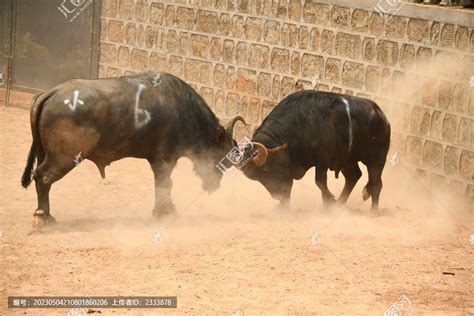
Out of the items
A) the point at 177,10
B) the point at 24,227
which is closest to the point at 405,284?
the point at 24,227

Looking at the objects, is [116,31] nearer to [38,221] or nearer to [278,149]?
[278,149]

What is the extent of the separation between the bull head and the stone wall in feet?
8.84

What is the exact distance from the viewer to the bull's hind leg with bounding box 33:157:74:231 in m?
12.6

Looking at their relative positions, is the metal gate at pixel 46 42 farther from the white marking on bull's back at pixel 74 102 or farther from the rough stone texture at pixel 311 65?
the white marking on bull's back at pixel 74 102

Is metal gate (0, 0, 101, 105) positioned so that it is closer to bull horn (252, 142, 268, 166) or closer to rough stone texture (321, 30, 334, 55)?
rough stone texture (321, 30, 334, 55)

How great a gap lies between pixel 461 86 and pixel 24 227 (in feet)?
20.6

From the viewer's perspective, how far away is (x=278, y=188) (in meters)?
14.1

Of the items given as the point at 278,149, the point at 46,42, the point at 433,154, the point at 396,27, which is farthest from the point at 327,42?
the point at 46,42

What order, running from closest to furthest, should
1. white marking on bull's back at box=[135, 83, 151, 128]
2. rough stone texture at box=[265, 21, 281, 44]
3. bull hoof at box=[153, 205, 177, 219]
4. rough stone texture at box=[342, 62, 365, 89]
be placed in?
white marking on bull's back at box=[135, 83, 151, 128]
bull hoof at box=[153, 205, 177, 219]
rough stone texture at box=[342, 62, 365, 89]
rough stone texture at box=[265, 21, 281, 44]

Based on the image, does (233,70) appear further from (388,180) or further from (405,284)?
(405,284)

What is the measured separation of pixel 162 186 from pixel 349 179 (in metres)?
2.76

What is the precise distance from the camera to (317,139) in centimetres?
1388
